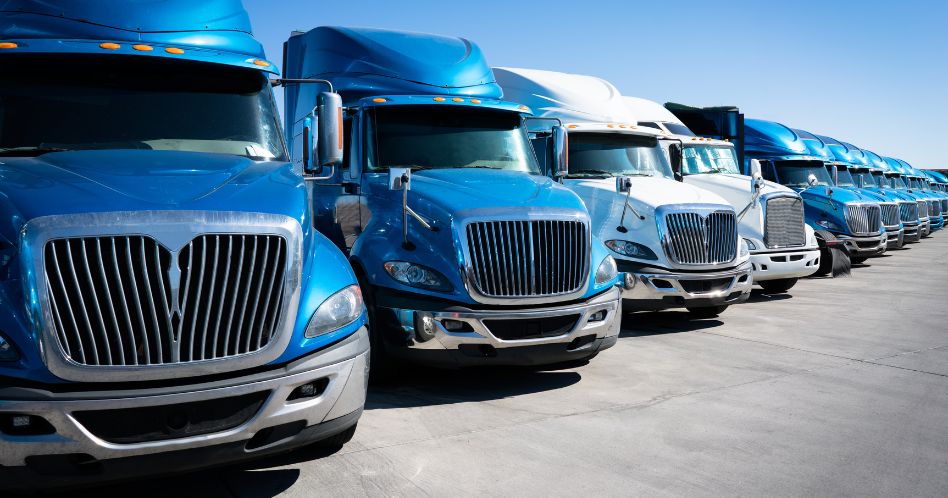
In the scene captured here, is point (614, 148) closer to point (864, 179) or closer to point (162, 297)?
point (162, 297)

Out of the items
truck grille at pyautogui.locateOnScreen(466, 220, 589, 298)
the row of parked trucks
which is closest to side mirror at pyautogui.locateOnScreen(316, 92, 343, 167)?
the row of parked trucks

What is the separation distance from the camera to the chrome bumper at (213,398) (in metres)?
3.38

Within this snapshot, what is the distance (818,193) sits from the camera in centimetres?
1716

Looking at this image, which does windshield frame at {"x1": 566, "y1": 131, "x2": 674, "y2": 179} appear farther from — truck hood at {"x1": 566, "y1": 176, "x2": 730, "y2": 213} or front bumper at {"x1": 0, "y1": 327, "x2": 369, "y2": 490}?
front bumper at {"x1": 0, "y1": 327, "x2": 369, "y2": 490}

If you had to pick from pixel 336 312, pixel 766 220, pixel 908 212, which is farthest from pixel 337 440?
pixel 908 212

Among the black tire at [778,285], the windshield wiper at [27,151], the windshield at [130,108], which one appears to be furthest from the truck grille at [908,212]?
the windshield wiper at [27,151]

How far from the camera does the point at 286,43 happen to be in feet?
33.0

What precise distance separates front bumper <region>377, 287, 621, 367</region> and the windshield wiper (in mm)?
2554

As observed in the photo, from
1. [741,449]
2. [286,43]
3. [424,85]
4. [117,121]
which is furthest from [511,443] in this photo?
[286,43]

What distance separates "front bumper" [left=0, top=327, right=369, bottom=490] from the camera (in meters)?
3.39

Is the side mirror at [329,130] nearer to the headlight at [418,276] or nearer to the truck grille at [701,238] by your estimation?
the headlight at [418,276]

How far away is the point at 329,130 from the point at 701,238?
5.20 metres

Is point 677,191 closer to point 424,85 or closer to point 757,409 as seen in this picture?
point 424,85

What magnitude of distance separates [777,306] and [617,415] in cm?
685
